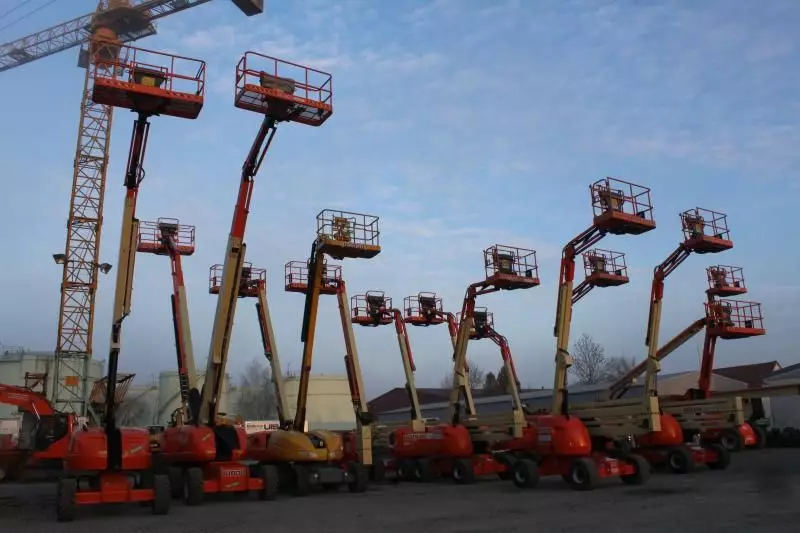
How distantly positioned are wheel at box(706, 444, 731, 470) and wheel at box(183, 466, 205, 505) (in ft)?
62.9

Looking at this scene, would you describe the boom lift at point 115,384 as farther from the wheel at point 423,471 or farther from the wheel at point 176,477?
the wheel at point 423,471

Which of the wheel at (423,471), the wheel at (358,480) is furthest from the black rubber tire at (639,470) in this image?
the wheel at (358,480)

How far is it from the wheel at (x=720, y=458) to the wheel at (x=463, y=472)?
31.4 ft

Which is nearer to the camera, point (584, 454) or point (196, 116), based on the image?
point (196, 116)

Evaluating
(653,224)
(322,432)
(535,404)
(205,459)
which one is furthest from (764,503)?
(535,404)

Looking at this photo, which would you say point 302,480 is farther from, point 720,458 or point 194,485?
point 720,458

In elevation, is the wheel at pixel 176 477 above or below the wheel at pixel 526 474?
above

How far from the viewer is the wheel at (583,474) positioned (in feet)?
66.3

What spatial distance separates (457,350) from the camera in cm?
2998

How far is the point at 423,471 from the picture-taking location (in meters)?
26.4

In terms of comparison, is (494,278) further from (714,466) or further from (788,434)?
(788,434)

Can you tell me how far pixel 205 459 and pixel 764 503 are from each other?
14.0 metres

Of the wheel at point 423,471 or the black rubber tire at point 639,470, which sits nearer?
the black rubber tire at point 639,470

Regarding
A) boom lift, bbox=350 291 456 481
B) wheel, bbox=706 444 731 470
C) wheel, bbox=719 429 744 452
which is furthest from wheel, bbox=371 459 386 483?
wheel, bbox=719 429 744 452
